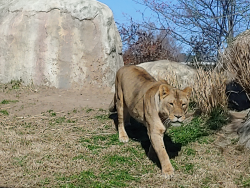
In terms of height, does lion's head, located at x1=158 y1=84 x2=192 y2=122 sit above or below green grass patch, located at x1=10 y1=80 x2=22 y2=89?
above

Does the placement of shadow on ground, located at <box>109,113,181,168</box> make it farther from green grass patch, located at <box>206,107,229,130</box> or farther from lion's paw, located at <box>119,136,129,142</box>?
green grass patch, located at <box>206,107,229,130</box>

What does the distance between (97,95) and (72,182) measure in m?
5.11

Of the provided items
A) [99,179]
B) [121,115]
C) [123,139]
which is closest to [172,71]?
[121,115]

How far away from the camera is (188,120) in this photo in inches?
282

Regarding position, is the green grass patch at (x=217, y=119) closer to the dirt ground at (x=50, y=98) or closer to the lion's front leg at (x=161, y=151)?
the lion's front leg at (x=161, y=151)

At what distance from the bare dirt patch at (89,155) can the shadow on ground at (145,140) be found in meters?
0.02

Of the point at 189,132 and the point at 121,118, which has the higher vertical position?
the point at 121,118

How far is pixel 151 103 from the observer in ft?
17.1

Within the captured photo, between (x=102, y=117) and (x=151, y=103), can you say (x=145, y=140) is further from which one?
(x=102, y=117)

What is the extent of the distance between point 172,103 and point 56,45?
5.64 m

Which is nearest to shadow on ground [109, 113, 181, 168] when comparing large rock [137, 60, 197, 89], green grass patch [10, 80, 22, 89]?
large rock [137, 60, 197, 89]

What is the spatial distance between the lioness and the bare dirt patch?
282mm

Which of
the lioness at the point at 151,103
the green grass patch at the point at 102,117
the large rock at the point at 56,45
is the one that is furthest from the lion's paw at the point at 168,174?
the large rock at the point at 56,45

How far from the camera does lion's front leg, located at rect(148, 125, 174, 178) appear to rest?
4.79 metres
